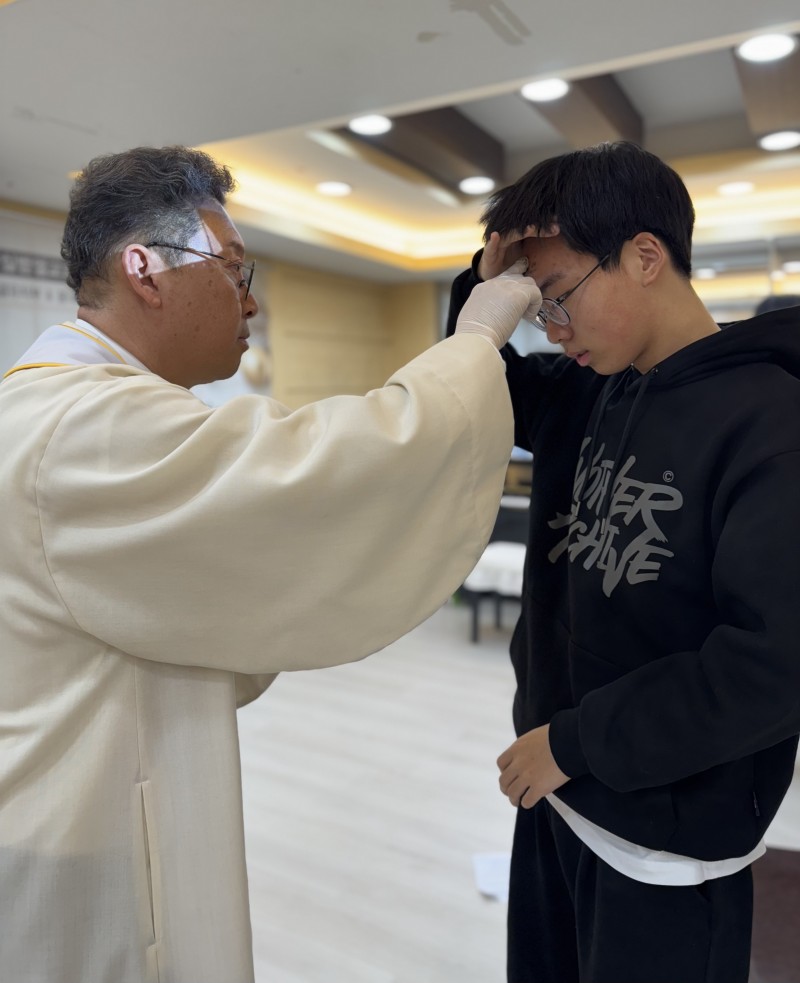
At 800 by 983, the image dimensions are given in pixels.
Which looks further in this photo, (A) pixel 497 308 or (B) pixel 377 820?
(B) pixel 377 820

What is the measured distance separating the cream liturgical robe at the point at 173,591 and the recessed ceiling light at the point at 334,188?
3905 mm

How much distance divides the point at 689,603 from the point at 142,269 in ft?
2.64

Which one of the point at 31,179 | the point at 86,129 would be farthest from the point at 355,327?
the point at 86,129

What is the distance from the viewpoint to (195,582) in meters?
0.78

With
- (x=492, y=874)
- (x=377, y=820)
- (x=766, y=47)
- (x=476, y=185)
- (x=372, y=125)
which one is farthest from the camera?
(x=476, y=185)

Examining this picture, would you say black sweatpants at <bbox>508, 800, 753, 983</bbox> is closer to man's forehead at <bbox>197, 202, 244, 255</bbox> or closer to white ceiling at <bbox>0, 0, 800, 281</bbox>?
man's forehead at <bbox>197, 202, 244, 255</bbox>

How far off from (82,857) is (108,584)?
34cm

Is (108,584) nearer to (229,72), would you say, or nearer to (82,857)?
(82,857)

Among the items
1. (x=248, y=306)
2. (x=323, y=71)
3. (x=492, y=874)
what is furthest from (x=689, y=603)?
(x=323, y=71)

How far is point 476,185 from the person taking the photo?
4316mm

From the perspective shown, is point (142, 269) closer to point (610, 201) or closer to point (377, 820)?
point (610, 201)

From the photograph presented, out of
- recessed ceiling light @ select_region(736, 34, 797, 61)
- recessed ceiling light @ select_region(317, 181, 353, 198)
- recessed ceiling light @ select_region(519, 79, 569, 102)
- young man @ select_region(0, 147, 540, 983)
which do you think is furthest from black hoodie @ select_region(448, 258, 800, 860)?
recessed ceiling light @ select_region(317, 181, 353, 198)

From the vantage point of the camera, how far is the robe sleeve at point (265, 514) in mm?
758

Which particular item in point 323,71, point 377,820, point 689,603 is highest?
point 323,71
